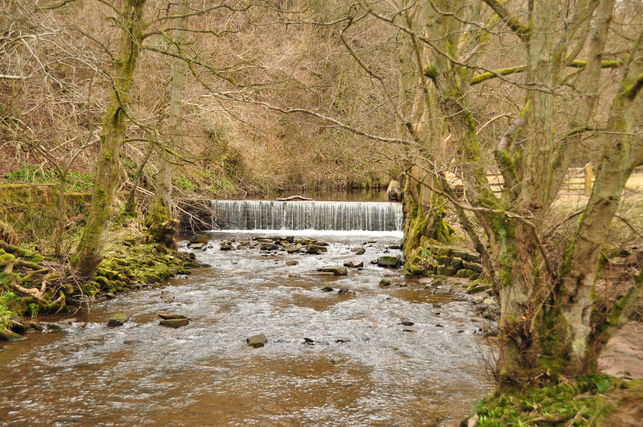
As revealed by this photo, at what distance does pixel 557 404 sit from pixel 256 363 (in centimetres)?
425

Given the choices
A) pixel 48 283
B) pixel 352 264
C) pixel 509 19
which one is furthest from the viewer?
pixel 352 264

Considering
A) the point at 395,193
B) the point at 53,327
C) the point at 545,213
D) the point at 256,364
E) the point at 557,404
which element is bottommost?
the point at 256,364

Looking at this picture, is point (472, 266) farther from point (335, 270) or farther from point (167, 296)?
point (167, 296)

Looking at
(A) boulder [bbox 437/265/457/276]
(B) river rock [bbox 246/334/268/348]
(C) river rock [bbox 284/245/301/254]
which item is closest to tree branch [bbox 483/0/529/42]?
(B) river rock [bbox 246/334/268/348]

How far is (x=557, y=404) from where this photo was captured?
427cm

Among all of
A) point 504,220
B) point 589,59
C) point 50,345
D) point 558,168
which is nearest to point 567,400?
point 504,220

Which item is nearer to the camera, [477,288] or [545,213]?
[545,213]

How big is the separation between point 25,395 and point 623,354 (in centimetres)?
725

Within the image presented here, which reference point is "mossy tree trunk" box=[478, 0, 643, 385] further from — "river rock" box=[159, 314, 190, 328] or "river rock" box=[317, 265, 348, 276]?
"river rock" box=[317, 265, 348, 276]

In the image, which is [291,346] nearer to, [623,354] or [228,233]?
[623,354]

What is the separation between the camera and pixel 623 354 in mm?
6824

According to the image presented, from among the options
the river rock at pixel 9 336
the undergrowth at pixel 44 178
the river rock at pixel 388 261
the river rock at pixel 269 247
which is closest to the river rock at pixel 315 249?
the river rock at pixel 269 247

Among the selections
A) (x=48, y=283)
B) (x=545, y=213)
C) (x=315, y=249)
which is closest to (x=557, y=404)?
(x=545, y=213)

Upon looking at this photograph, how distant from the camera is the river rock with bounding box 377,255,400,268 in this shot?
1484 cm
